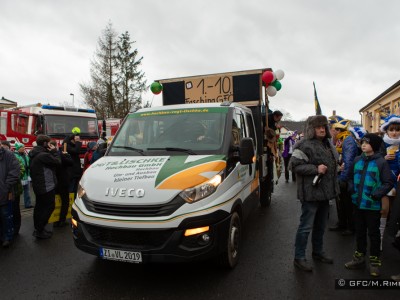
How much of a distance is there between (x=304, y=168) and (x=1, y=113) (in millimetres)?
11303

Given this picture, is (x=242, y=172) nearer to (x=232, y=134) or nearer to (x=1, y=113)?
(x=232, y=134)

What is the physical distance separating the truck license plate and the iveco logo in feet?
1.91

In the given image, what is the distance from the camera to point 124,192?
3262mm

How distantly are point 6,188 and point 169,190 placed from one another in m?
3.16

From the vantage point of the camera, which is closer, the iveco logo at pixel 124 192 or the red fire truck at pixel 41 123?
the iveco logo at pixel 124 192

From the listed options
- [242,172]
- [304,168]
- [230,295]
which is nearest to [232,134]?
[242,172]

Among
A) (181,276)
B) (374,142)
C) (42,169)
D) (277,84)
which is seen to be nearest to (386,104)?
(277,84)

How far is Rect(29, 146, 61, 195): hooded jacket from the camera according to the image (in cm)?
524

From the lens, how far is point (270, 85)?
6438mm

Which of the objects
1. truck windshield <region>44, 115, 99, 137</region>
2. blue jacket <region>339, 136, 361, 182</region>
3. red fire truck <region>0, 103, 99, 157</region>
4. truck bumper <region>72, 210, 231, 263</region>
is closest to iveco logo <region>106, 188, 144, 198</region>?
truck bumper <region>72, 210, 231, 263</region>

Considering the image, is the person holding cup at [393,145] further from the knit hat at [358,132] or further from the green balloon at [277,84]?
the green balloon at [277,84]

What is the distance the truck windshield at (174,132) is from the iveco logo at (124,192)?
78 centimetres

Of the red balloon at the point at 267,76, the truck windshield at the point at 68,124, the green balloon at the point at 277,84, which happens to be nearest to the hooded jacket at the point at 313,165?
the red balloon at the point at 267,76

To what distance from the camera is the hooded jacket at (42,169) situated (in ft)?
17.2
